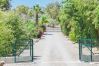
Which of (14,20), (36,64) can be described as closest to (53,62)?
(36,64)

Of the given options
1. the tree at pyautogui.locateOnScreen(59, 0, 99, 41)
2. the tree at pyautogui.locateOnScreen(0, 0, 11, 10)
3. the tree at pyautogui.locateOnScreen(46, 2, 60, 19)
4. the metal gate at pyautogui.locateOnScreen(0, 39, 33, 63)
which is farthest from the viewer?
the tree at pyautogui.locateOnScreen(46, 2, 60, 19)

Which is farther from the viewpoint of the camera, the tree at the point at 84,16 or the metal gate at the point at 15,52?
the tree at the point at 84,16

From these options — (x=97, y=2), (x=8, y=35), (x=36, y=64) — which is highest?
(x=97, y=2)

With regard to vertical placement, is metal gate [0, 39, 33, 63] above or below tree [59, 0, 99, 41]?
below

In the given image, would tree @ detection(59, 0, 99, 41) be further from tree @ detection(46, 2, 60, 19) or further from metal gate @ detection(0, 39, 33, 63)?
tree @ detection(46, 2, 60, 19)

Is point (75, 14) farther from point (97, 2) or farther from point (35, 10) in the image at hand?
point (35, 10)

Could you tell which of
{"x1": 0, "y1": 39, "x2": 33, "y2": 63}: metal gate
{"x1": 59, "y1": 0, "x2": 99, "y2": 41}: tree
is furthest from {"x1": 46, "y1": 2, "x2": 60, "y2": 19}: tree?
{"x1": 0, "y1": 39, "x2": 33, "y2": 63}: metal gate

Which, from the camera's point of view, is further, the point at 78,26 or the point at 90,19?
the point at 78,26

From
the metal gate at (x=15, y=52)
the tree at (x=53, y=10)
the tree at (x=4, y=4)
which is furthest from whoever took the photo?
the tree at (x=53, y=10)

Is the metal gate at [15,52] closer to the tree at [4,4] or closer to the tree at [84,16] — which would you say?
the tree at [84,16]

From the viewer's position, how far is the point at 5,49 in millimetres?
27188

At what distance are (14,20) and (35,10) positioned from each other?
2650 inches

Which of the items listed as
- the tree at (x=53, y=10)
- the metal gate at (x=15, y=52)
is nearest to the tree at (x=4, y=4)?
the metal gate at (x=15, y=52)

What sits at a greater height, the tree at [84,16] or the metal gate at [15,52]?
the tree at [84,16]
